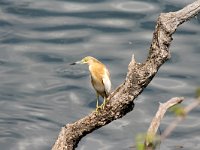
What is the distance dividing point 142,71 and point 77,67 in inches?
251

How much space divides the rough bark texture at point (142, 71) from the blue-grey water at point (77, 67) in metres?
4.11

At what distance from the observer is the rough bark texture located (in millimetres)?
4496

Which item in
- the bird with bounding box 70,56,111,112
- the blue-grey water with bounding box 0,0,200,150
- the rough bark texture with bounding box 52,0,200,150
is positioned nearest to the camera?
the rough bark texture with bounding box 52,0,200,150

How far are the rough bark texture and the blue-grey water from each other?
4.11 metres

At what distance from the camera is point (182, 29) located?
11.7m

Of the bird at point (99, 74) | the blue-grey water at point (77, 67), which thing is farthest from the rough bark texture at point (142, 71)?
the blue-grey water at point (77, 67)

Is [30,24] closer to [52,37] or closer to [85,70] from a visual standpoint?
[52,37]

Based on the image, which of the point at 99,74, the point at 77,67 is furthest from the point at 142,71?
the point at 77,67

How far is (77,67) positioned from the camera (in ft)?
35.8

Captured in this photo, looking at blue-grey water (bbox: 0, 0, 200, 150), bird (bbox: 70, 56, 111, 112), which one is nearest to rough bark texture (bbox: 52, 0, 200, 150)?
bird (bbox: 70, 56, 111, 112)

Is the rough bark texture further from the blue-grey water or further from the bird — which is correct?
the blue-grey water

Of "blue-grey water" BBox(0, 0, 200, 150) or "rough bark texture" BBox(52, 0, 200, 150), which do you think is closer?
"rough bark texture" BBox(52, 0, 200, 150)

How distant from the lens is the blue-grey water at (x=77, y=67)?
9547mm

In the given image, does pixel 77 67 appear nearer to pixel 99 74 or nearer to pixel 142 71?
pixel 99 74
